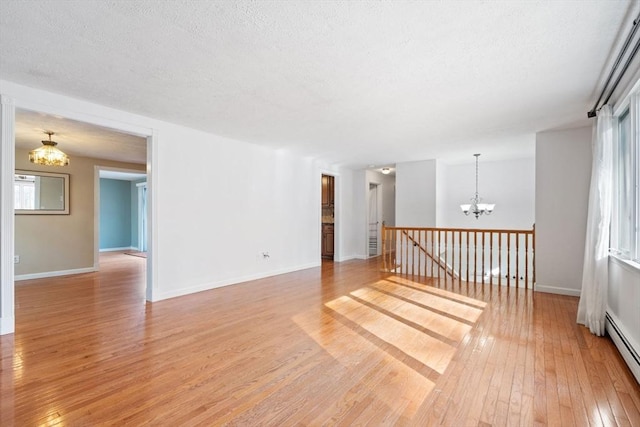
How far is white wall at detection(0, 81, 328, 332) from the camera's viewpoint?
398 centimetres

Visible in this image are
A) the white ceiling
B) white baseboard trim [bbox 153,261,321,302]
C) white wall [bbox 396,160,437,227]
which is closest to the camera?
the white ceiling

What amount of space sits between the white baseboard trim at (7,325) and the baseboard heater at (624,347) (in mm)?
5492

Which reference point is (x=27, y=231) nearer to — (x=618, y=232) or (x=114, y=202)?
(x=114, y=202)

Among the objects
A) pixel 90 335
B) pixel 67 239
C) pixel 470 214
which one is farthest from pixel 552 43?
pixel 67 239

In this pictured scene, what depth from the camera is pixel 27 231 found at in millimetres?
6023

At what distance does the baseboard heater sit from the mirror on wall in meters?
8.81

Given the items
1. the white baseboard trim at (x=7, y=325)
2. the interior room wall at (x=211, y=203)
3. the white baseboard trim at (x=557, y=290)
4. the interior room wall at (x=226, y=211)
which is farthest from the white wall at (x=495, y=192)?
the white baseboard trim at (x=7, y=325)

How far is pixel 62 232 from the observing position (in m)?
6.44

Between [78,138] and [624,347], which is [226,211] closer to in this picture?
[78,138]

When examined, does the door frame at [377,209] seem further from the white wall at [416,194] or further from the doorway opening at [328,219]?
the white wall at [416,194]

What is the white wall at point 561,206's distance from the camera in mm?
4621

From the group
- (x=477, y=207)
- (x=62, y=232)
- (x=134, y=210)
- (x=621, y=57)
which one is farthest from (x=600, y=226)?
(x=134, y=210)

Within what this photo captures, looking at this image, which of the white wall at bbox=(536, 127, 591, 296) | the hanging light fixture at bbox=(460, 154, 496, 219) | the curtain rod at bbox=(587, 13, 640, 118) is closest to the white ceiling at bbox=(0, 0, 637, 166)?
the curtain rod at bbox=(587, 13, 640, 118)

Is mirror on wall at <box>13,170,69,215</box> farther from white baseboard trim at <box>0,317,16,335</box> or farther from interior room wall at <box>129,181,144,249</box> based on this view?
interior room wall at <box>129,181,144,249</box>
